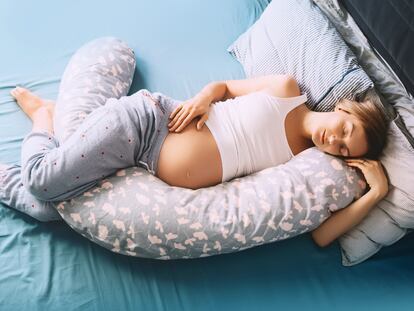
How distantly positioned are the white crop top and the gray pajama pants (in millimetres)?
175

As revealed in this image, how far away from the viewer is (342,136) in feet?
3.97

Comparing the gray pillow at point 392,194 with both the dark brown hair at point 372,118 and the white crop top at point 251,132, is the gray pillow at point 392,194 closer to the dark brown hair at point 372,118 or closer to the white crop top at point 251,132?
the dark brown hair at point 372,118

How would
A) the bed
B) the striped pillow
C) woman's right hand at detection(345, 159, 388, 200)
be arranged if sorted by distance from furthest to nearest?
the striped pillow < woman's right hand at detection(345, 159, 388, 200) < the bed

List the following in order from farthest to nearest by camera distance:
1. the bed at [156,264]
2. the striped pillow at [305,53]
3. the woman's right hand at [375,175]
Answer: the striped pillow at [305,53], the woman's right hand at [375,175], the bed at [156,264]

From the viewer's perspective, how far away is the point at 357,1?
1.35 metres

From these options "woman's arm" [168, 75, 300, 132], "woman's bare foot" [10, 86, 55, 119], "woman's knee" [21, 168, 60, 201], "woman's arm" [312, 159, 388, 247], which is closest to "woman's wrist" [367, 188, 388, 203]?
"woman's arm" [312, 159, 388, 247]

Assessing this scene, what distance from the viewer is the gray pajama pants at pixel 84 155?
1.08 m

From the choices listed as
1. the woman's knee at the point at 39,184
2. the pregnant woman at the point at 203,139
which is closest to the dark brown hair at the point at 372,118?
the pregnant woman at the point at 203,139

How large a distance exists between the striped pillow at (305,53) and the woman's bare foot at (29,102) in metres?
0.68

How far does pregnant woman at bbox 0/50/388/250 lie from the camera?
3.61 ft

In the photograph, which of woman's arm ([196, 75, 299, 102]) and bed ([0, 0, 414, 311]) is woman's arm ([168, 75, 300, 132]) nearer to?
woman's arm ([196, 75, 299, 102])

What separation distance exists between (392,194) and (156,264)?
2.12 feet

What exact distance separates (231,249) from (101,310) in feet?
1.13

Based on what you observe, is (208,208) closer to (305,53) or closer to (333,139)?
(333,139)
